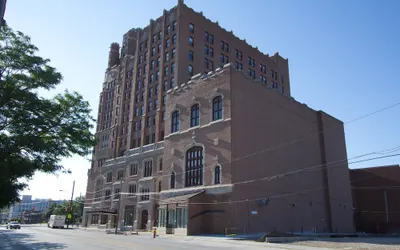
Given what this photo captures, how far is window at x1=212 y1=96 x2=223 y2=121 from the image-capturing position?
41.1m

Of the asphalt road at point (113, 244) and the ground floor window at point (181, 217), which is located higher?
the ground floor window at point (181, 217)

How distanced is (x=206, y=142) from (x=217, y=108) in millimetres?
4501

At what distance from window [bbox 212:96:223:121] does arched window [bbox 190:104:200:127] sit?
287 cm

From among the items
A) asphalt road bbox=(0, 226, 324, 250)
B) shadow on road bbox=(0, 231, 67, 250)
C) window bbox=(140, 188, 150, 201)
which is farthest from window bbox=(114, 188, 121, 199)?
shadow on road bbox=(0, 231, 67, 250)

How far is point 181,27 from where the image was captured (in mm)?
59125

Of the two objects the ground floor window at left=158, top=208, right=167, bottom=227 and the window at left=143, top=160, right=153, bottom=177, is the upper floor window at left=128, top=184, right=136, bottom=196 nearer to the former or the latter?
the window at left=143, top=160, right=153, bottom=177

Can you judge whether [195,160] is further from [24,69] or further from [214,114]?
[24,69]

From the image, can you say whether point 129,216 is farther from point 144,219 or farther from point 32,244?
point 32,244

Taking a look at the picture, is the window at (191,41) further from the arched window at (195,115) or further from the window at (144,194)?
the window at (144,194)

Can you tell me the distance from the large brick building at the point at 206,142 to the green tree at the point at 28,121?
20.6 meters

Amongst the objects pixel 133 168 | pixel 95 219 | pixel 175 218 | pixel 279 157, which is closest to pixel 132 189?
pixel 133 168

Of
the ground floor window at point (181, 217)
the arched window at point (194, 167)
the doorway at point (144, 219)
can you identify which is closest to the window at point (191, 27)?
the arched window at point (194, 167)

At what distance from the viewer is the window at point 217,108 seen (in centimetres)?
4109

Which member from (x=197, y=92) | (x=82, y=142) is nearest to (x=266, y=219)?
(x=197, y=92)
